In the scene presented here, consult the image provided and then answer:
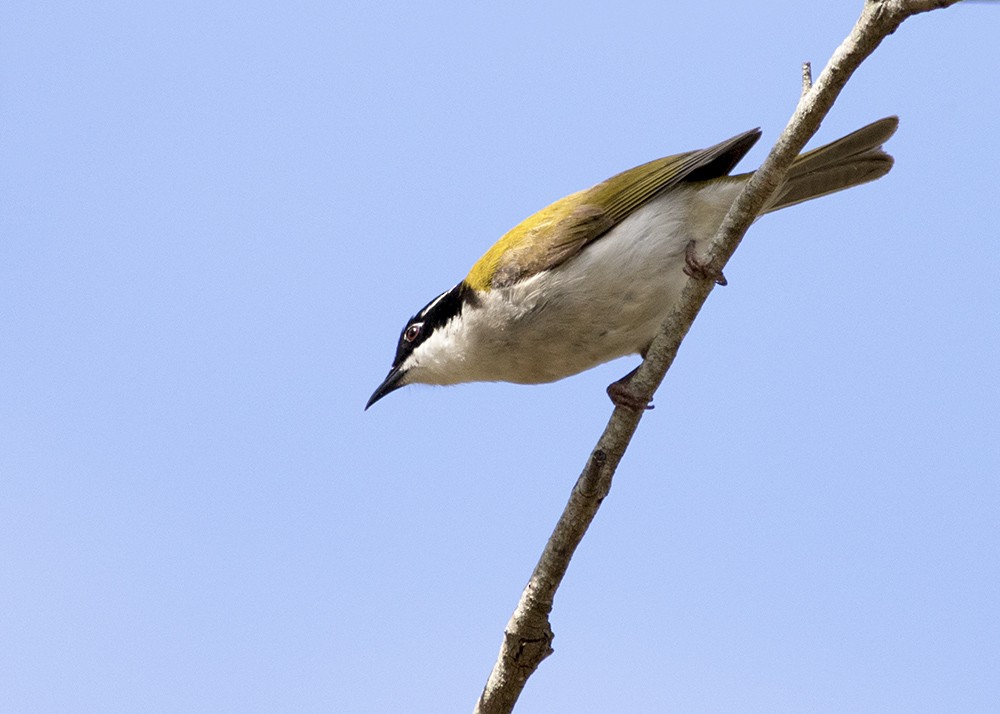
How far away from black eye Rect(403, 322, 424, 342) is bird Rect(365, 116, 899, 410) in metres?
0.75

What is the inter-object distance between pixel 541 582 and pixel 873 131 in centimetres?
345

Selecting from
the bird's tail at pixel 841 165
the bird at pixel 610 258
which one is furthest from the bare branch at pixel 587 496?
the bird's tail at pixel 841 165

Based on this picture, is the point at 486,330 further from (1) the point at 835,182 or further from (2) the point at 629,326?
(1) the point at 835,182

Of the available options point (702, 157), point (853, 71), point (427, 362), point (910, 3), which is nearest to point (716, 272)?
point (853, 71)

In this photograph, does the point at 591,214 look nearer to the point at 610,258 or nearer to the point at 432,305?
the point at 610,258

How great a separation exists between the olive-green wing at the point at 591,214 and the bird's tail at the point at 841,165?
359 millimetres

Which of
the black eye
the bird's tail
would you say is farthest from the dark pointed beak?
the bird's tail

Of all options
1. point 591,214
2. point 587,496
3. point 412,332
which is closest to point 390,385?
point 412,332

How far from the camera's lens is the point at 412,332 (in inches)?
299

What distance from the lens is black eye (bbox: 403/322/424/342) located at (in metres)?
7.51

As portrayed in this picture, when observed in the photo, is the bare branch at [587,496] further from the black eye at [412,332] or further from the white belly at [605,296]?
the black eye at [412,332]

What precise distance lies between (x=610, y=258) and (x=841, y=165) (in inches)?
62.5

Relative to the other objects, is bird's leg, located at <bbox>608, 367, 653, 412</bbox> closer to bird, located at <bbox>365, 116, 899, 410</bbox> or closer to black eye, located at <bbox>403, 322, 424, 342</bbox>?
bird, located at <bbox>365, 116, 899, 410</bbox>

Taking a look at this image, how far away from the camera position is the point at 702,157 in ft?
20.9
